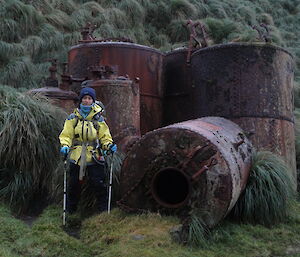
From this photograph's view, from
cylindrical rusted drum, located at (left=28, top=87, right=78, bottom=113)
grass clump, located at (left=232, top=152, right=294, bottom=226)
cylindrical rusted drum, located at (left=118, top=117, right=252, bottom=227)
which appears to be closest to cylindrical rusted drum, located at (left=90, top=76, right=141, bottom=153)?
cylindrical rusted drum, located at (left=28, top=87, right=78, bottom=113)

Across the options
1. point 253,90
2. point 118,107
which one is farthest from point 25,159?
point 253,90

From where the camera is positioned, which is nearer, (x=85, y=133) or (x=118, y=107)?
(x=85, y=133)

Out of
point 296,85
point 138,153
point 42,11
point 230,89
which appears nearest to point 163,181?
point 138,153

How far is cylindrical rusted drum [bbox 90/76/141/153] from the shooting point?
601 centimetres

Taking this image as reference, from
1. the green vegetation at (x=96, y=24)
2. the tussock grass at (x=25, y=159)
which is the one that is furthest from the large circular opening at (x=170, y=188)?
the green vegetation at (x=96, y=24)

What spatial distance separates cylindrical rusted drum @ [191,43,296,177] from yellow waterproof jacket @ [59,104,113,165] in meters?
2.20

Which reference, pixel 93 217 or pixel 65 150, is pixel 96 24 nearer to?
pixel 65 150

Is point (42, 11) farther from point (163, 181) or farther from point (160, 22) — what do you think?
point (163, 181)

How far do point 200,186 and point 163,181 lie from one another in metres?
0.66

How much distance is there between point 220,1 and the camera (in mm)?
19859

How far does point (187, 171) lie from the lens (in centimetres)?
439

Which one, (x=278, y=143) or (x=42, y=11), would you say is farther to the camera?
(x=42, y=11)

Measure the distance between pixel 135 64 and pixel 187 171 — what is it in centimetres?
339

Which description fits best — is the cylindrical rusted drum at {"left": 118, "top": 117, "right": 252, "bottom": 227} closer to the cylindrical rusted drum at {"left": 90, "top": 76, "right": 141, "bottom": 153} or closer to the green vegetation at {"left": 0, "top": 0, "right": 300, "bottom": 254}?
the green vegetation at {"left": 0, "top": 0, "right": 300, "bottom": 254}
